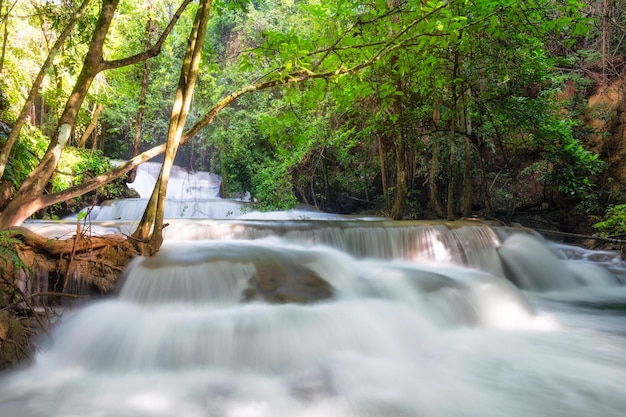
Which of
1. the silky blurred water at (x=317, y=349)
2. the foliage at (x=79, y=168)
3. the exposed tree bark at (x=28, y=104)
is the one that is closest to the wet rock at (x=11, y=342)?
the silky blurred water at (x=317, y=349)

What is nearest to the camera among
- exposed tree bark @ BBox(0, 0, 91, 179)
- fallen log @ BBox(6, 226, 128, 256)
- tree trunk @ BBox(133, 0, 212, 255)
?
exposed tree bark @ BBox(0, 0, 91, 179)

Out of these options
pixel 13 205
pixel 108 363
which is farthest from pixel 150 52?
pixel 108 363

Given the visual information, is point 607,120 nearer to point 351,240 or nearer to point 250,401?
point 351,240

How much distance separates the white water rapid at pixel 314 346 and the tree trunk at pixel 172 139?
0.91 feet

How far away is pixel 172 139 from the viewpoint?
4395 millimetres

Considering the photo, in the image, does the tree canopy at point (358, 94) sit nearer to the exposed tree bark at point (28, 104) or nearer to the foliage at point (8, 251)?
the exposed tree bark at point (28, 104)

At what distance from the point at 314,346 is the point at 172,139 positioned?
9.38ft

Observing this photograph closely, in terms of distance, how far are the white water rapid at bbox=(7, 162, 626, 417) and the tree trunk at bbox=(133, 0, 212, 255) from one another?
276 millimetres

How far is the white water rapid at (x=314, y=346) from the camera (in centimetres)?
261

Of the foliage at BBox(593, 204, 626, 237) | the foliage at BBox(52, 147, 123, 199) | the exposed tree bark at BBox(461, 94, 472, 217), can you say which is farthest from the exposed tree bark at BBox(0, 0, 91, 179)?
the foliage at BBox(593, 204, 626, 237)

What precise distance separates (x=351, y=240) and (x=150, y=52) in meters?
4.03

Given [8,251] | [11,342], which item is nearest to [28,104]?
[8,251]

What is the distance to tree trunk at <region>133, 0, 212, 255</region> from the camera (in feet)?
14.3

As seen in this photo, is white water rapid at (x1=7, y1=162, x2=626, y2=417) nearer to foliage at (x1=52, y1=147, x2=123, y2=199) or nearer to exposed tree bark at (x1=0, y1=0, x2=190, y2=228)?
exposed tree bark at (x1=0, y1=0, x2=190, y2=228)
